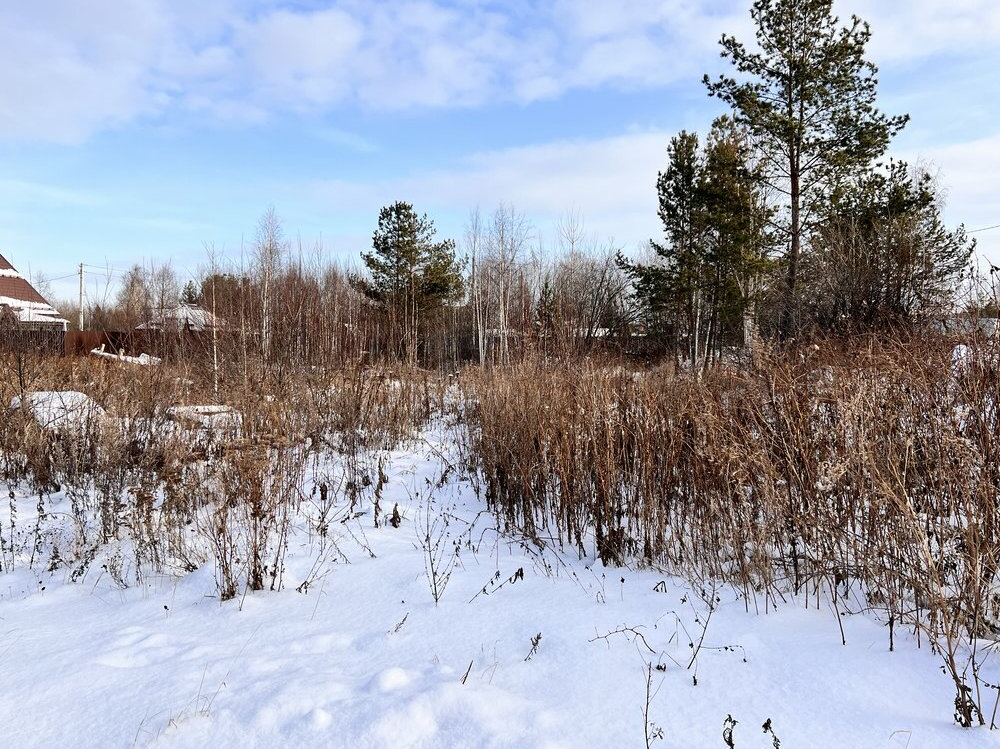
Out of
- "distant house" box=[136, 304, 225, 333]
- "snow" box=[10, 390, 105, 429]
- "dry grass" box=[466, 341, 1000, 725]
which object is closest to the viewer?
"dry grass" box=[466, 341, 1000, 725]

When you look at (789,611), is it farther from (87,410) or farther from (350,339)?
(350,339)

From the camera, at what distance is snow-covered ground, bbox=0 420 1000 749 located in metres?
2.13

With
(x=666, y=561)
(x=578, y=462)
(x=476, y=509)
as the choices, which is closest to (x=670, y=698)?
(x=666, y=561)

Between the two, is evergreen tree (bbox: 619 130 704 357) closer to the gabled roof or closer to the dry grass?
the dry grass

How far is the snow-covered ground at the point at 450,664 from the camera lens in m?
2.13

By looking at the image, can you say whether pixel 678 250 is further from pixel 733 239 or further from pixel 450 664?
pixel 450 664

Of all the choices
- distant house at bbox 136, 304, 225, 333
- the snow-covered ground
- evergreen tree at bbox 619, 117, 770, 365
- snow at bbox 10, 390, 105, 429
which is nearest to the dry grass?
the snow-covered ground

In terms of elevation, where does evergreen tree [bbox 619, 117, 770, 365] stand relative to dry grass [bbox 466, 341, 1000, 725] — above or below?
above

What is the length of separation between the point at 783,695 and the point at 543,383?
12.2 ft

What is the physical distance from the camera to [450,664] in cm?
262

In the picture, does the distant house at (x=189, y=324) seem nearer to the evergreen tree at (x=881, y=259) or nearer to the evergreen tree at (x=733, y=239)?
the evergreen tree at (x=881, y=259)

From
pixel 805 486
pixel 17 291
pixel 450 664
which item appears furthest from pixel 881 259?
pixel 17 291

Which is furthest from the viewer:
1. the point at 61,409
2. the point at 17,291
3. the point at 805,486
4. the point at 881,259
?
the point at 17,291

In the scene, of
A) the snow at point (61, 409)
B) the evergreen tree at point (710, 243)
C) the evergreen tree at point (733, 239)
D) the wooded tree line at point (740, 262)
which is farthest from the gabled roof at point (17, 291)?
the evergreen tree at point (733, 239)
